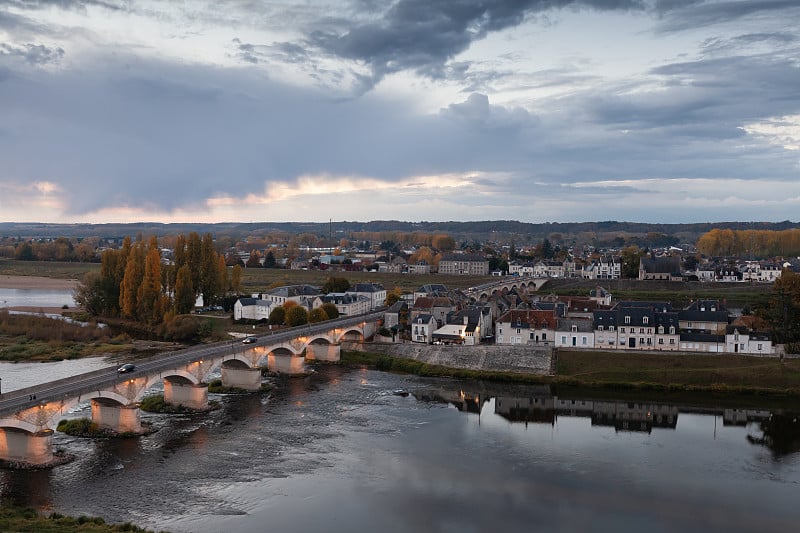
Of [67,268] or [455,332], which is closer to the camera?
[455,332]

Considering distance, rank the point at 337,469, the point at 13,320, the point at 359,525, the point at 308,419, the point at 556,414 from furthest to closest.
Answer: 1. the point at 13,320
2. the point at 556,414
3. the point at 308,419
4. the point at 337,469
5. the point at 359,525

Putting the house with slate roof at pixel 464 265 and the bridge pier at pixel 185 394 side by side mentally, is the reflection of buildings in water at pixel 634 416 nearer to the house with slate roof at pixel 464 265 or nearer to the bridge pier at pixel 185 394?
the bridge pier at pixel 185 394

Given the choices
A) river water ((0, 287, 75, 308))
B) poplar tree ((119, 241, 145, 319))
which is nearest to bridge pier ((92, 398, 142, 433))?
poplar tree ((119, 241, 145, 319))

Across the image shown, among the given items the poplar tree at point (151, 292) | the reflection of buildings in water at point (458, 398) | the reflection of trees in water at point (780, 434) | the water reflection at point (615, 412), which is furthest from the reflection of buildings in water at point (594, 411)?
the poplar tree at point (151, 292)

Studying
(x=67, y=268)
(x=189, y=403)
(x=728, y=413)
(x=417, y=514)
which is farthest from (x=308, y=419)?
(x=67, y=268)

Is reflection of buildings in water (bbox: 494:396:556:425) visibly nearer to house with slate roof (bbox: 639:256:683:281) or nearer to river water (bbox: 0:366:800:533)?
river water (bbox: 0:366:800:533)

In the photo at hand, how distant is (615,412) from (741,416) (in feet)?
22.7

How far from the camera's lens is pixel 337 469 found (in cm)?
2822

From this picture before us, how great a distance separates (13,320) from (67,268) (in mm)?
74796

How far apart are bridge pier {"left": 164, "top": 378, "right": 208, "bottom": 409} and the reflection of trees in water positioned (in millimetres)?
29024

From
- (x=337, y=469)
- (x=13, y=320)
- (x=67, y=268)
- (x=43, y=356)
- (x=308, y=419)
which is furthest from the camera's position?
(x=67, y=268)

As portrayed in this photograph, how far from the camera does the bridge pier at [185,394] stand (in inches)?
1465

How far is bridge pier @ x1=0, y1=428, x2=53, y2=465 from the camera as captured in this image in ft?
89.4

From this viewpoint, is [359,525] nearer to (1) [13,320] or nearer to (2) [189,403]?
(2) [189,403]
